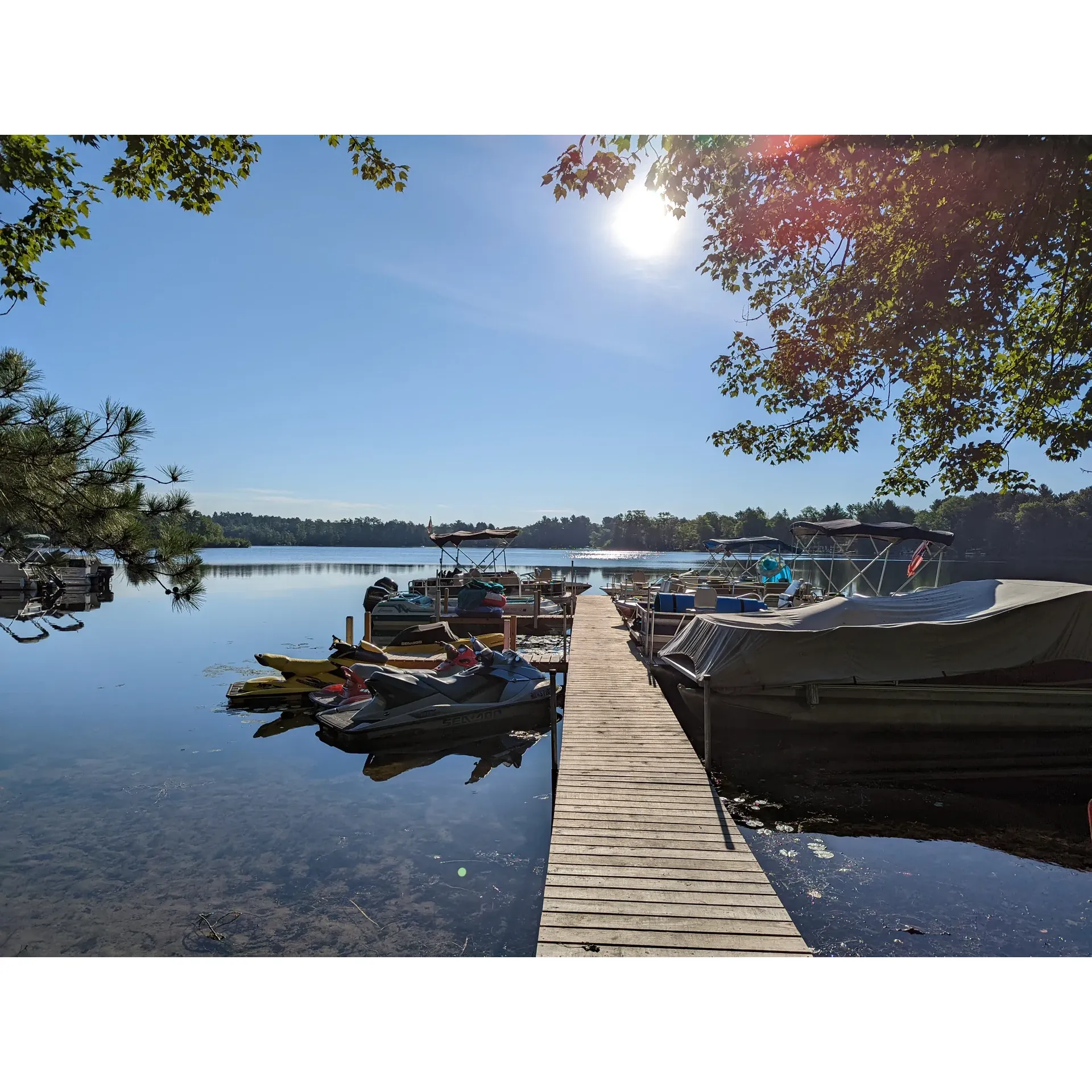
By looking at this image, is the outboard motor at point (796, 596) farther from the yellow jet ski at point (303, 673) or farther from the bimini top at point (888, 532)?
the yellow jet ski at point (303, 673)

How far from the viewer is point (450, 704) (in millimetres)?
9531

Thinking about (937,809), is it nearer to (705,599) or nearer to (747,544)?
(705,599)

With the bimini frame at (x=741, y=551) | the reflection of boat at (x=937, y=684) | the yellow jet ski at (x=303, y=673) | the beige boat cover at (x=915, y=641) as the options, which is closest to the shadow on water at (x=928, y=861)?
the reflection of boat at (x=937, y=684)

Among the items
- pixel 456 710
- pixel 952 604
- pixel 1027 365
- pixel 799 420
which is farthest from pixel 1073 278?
pixel 456 710

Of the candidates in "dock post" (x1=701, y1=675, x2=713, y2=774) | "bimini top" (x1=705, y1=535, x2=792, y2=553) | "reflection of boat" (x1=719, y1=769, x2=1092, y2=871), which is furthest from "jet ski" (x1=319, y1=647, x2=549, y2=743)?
"bimini top" (x1=705, y1=535, x2=792, y2=553)

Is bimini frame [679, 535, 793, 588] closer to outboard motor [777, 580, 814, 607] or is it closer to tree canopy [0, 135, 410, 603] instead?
outboard motor [777, 580, 814, 607]

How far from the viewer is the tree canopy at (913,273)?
13.6ft

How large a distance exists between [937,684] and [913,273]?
17.9 ft

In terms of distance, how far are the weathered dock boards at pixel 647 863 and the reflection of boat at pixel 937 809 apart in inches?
49.4

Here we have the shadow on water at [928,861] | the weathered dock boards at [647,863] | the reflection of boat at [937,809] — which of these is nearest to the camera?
the weathered dock boards at [647,863]

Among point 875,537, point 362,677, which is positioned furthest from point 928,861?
point 875,537

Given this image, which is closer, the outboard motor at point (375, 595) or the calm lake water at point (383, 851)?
the calm lake water at point (383, 851)

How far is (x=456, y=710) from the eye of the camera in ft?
31.2

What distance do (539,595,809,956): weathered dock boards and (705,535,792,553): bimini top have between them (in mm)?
14892
